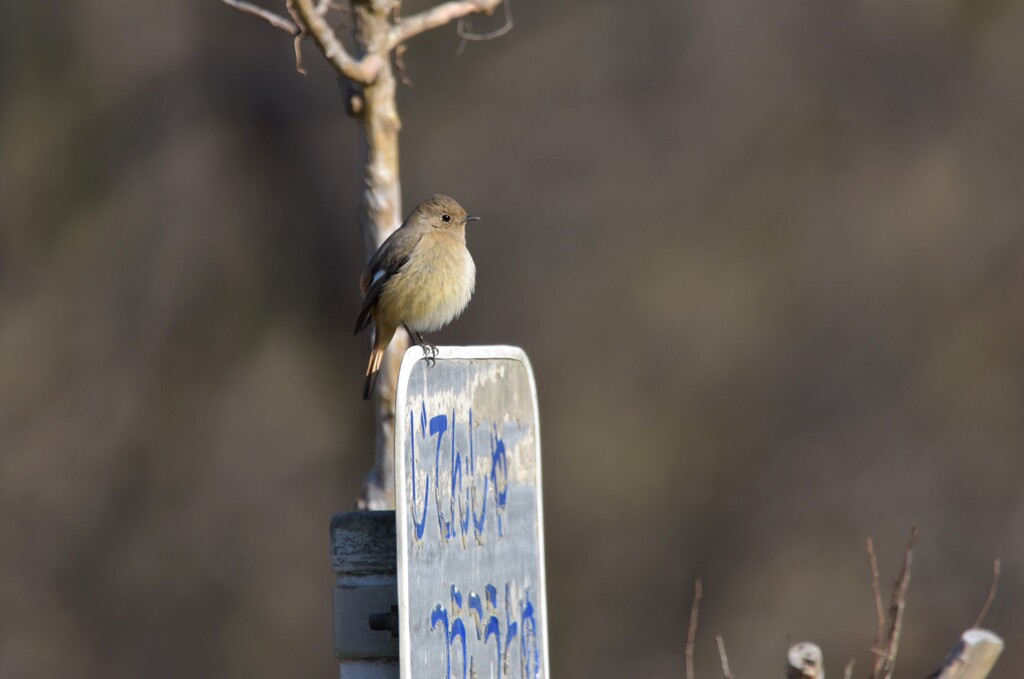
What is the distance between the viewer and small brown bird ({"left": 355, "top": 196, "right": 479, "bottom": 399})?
4734mm

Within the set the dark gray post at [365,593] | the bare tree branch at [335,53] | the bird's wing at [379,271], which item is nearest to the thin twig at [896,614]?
Answer: the dark gray post at [365,593]

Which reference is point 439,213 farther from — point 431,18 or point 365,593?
point 365,593

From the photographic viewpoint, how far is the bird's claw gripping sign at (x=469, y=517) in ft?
8.63

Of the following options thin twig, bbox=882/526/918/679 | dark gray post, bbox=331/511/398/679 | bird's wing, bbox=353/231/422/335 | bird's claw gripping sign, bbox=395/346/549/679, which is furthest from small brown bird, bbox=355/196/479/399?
thin twig, bbox=882/526/918/679

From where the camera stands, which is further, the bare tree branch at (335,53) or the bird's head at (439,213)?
the bird's head at (439,213)

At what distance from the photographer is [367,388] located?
4660mm

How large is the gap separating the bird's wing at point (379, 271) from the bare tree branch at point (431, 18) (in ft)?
2.04

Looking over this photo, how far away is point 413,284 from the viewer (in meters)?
4.80

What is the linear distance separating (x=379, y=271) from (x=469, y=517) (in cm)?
184

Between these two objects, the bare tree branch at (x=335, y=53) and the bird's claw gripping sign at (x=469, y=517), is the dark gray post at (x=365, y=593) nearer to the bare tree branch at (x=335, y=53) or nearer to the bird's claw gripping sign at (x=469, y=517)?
the bird's claw gripping sign at (x=469, y=517)

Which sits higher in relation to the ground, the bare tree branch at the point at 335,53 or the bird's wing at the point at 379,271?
the bare tree branch at the point at 335,53

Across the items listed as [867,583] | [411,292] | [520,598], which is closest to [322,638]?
[867,583]

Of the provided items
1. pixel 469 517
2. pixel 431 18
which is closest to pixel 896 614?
pixel 469 517

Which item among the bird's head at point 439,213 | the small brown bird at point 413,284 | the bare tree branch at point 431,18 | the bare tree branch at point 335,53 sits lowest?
the small brown bird at point 413,284
